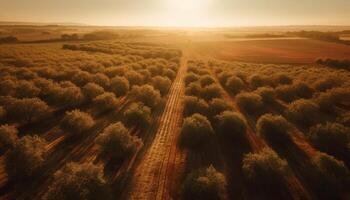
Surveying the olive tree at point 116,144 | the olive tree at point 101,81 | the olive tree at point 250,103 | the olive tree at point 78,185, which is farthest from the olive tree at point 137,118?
the olive tree at point 101,81

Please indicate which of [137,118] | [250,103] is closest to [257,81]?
[250,103]

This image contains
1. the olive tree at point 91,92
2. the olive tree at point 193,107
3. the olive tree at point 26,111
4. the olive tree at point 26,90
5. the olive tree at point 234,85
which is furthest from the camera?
the olive tree at point 234,85

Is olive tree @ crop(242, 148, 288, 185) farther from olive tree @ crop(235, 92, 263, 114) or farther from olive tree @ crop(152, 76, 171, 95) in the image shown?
olive tree @ crop(152, 76, 171, 95)

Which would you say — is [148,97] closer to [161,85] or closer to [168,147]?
[161,85]

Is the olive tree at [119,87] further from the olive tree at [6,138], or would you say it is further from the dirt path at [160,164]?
the olive tree at [6,138]

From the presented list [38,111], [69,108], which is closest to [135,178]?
[38,111]

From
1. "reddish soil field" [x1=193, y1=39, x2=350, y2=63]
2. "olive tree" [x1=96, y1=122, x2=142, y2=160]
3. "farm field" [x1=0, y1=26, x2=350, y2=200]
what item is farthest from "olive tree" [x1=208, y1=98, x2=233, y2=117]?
"reddish soil field" [x1=193, y1=39, x2=350, y2=63]
